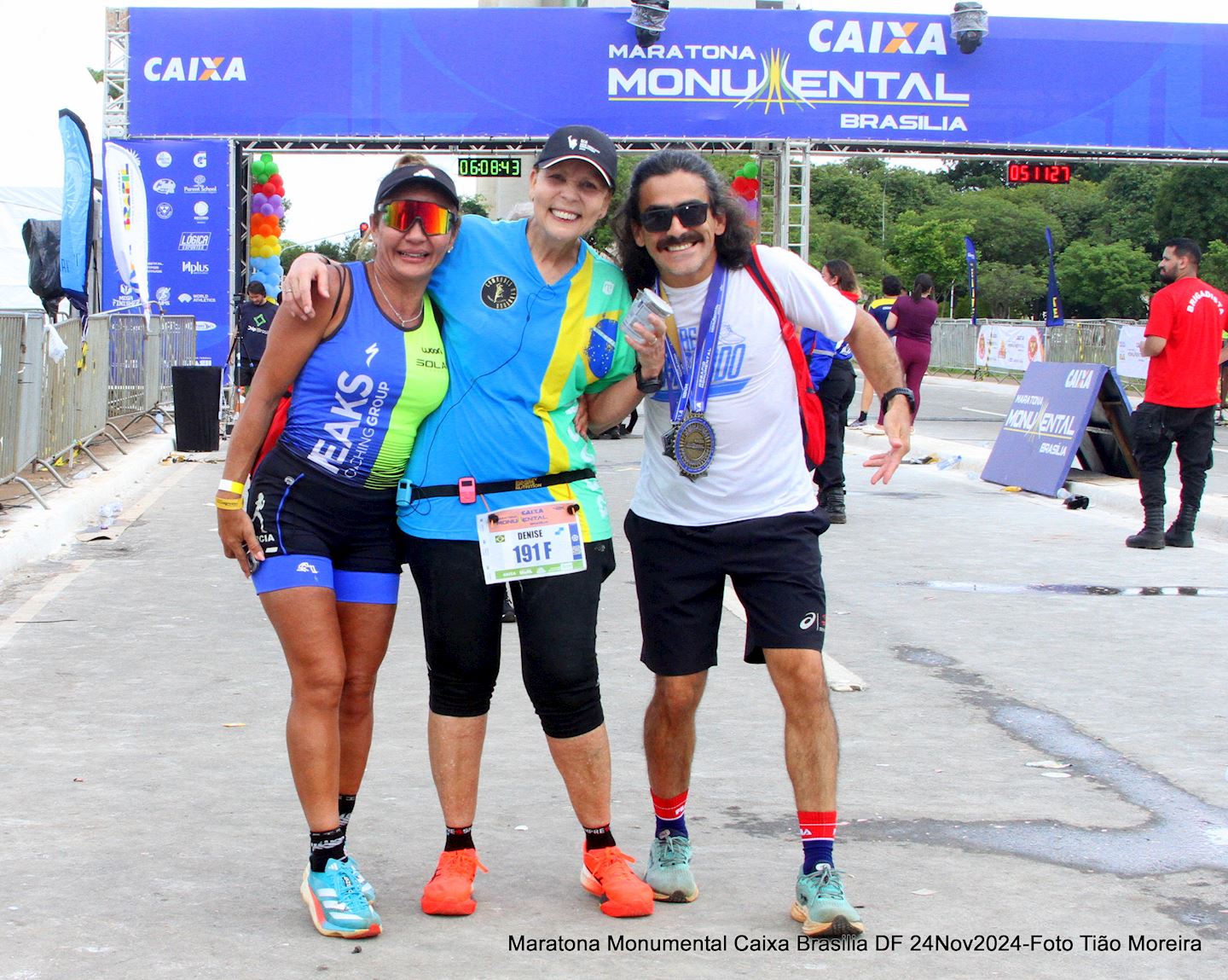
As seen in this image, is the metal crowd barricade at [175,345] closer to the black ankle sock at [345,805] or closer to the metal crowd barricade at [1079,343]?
the metal crowd barricade at [1079,343]

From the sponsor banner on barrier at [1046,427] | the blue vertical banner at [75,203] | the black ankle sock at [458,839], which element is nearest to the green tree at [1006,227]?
the sponsor banner on barrier at [1046,427]

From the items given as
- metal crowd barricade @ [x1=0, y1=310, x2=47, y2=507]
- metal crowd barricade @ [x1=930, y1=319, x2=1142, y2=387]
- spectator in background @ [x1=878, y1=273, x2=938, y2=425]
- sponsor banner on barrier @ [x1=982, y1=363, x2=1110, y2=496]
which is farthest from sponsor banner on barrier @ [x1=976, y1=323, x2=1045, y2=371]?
metal crowd barricade @ [x1=0, y1=310, x2=47, y2=507]

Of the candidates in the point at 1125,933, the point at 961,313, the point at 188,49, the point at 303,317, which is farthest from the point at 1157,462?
the point at 961,313

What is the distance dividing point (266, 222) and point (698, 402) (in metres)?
22.5

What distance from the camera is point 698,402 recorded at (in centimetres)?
396

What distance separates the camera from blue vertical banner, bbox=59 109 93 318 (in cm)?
1546

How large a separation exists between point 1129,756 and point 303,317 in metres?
3.38

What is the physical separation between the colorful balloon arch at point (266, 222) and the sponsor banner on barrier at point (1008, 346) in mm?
15854

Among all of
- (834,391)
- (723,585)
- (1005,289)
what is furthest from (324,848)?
(1005,289)

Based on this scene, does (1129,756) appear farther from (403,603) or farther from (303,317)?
(403,603)

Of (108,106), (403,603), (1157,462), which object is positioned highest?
(108,106)

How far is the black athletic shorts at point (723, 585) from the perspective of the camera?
3912 mm

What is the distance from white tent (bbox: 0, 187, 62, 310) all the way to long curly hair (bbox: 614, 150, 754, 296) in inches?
1023

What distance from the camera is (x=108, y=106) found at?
2636 centimetres
